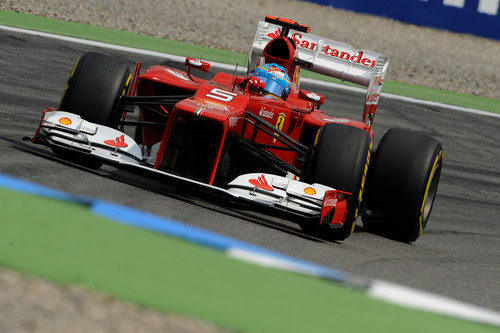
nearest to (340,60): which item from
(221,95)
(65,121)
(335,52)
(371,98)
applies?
(335,52)

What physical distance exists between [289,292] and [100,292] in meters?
1.03

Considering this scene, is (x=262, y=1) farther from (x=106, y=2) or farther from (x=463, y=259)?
(x=463, y=259)

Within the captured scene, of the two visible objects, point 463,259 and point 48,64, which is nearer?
point 463,259

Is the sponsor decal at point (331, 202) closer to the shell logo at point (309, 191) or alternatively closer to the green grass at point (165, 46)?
the shell logo at point (309, 191)

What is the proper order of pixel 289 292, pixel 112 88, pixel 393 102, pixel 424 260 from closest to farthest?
pixel 289 292 → pixel 424 260 → pixel 112 88 → pixel 393 102

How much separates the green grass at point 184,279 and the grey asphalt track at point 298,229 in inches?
45.5

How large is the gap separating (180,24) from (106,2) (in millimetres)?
2104

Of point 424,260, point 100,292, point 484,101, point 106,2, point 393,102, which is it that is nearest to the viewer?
point 100,292

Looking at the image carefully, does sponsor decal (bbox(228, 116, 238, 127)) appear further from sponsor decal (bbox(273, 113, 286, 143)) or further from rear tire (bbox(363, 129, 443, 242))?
rear tire (bbox(363, 129, 443, 242))

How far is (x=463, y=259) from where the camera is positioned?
704 cm

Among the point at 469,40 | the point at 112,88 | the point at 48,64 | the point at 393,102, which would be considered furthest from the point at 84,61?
the point at 469,40

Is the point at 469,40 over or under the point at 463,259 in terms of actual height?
over

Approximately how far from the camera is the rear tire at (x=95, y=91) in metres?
7.17

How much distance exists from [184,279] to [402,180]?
3.28m
